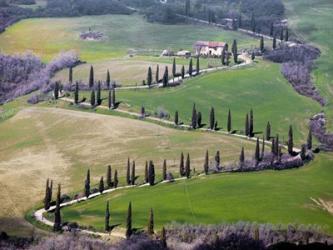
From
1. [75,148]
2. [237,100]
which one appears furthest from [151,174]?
[237,100]

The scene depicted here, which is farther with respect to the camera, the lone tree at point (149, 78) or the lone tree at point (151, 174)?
the lone tree at point (149, 78)

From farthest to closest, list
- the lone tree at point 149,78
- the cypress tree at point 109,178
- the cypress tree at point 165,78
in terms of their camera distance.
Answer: the lone tree at point 149,78, the cypress tree at point 165,78, the cypress tree at point 109,178

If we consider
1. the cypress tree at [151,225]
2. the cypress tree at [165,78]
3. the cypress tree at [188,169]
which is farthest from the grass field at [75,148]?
the cypress tree at [165,78]

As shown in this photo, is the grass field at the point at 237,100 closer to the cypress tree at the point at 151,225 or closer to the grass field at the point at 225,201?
the grass field at the point at 225,201

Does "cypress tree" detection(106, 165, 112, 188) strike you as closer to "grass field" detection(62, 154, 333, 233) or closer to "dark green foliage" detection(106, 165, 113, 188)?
"dark green foliage" detection(106, 165, 113, 188)

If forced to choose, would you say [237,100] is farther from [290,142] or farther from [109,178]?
[109,178]

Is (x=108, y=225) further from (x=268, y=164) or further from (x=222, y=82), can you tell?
(x=222, y=82)

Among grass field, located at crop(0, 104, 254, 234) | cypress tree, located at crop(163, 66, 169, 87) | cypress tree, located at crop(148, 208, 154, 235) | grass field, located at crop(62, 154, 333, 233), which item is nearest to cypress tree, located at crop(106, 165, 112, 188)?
grass field, located at crop(0, 104, 254, 234)
